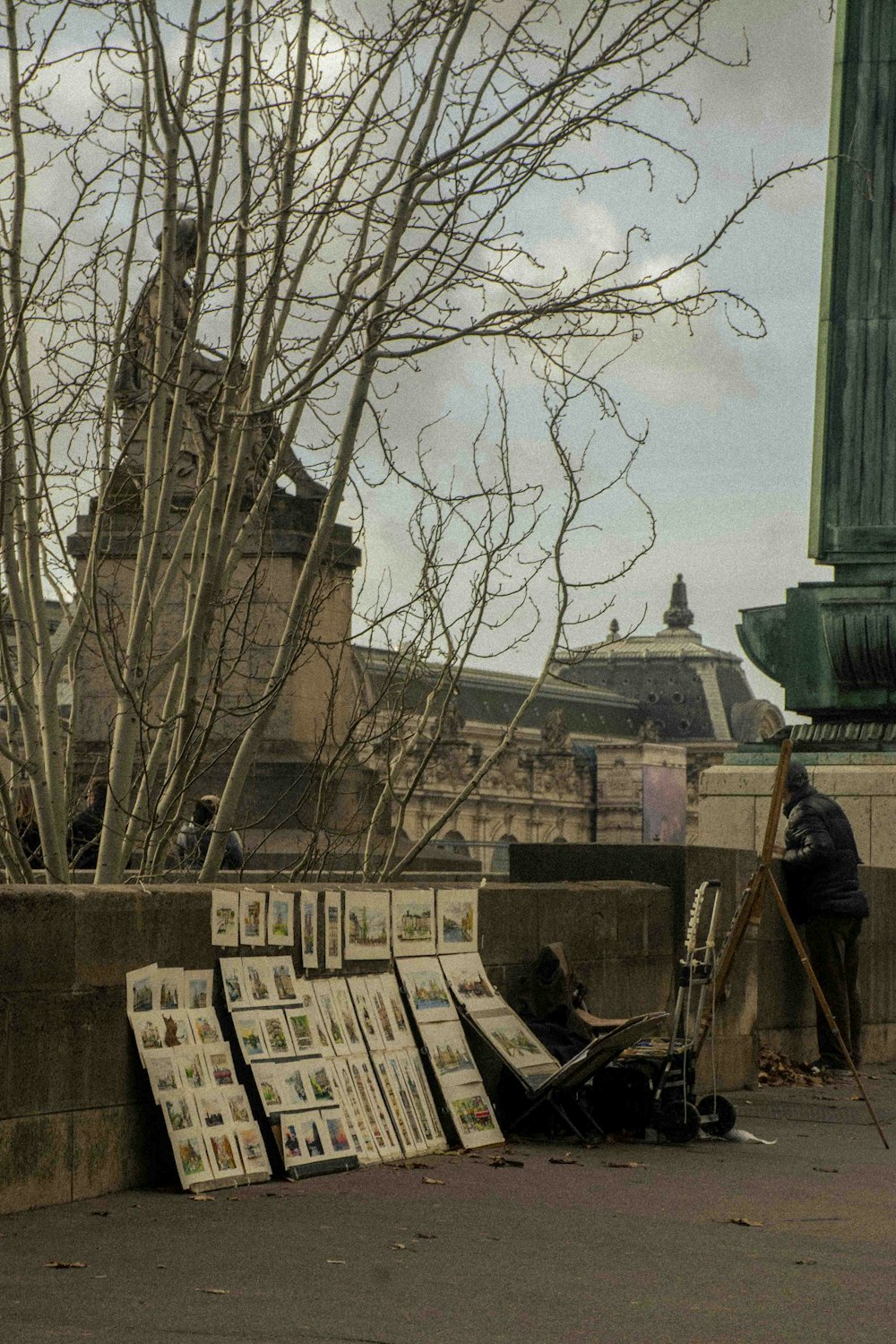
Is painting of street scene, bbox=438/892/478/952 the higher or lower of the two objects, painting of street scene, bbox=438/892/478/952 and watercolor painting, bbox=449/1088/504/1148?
the higher

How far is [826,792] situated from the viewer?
1385cm

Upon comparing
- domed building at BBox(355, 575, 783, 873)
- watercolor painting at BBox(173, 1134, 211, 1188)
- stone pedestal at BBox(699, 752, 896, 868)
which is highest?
domed building at BBox(355, 575, 783, 873)

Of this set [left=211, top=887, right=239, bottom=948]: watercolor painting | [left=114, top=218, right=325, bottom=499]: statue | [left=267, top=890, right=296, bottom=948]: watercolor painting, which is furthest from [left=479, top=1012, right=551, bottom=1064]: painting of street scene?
[left=114, top=218, right=325, bottom=499]: statue

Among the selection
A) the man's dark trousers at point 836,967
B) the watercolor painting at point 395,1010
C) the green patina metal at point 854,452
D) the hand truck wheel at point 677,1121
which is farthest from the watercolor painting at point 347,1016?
the green patina metal at point 854,452

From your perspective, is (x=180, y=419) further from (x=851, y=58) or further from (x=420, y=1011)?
(x=851, y=58)

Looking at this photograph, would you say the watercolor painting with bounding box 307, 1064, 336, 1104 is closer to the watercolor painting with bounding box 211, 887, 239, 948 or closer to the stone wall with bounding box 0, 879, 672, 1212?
the stone wall with bounding box 0, 879, 672, 1212

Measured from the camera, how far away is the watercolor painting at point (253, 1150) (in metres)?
7.30

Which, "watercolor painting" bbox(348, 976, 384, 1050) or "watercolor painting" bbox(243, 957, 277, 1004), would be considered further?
"watercolor painting" bbox(348, 976, 384, 1050)

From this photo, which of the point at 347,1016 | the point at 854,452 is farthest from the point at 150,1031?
the point at 854,452

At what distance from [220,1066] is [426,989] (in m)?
1.37

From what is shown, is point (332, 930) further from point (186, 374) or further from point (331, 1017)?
point (186, 374)

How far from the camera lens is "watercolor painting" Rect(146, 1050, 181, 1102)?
23.4 feet

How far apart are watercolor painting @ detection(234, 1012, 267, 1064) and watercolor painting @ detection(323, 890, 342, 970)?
0.52 meters

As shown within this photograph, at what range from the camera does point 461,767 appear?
352ft
